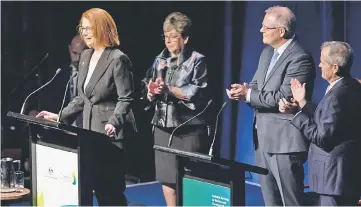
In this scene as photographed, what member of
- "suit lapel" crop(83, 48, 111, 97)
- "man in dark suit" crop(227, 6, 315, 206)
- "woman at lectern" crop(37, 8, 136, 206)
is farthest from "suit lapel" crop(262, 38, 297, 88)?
"suit lapel" crop(83, 48, 111, 97)

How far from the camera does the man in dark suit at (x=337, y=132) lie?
4156mm

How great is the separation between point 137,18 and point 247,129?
151 cm

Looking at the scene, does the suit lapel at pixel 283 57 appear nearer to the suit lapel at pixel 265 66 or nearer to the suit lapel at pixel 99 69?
the suit lapel at pixel 265 66

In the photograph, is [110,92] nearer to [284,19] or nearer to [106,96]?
[106,96]

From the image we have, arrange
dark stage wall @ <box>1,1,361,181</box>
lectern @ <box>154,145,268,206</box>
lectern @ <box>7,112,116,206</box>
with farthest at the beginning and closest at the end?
dark stage wall @ <box>1,1,361,181</box>, lectern @ <box>7,112,116,206</box>, lectern @ <box>154,145,268,206</box>

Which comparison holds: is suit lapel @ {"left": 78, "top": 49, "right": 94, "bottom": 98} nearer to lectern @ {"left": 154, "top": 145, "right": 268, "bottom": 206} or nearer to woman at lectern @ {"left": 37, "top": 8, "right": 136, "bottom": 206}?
woman at lectern @ {"left": 37, "top": 8, "right": 136, "bottom": 206}

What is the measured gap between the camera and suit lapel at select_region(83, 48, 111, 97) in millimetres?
4749

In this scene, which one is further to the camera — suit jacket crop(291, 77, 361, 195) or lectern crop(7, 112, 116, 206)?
suit jacket crop(291, 77, 361, 195)

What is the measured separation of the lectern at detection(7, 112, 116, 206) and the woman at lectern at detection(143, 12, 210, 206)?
3.40 feet

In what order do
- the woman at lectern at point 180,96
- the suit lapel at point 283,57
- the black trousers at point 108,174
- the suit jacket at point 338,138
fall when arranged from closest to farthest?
the suit jacket at point 338,138 → the black trousers at point 108,174 → the suit lapel at point 283,57 → the woman at lectern at point 180,96

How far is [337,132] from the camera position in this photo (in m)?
4.15

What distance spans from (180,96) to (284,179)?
41.0 inches

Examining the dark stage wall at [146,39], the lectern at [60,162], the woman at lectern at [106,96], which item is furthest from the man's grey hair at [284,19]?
the dark stage wall at [146,39]

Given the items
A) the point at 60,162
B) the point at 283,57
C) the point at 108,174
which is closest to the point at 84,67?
the point at 108,174
